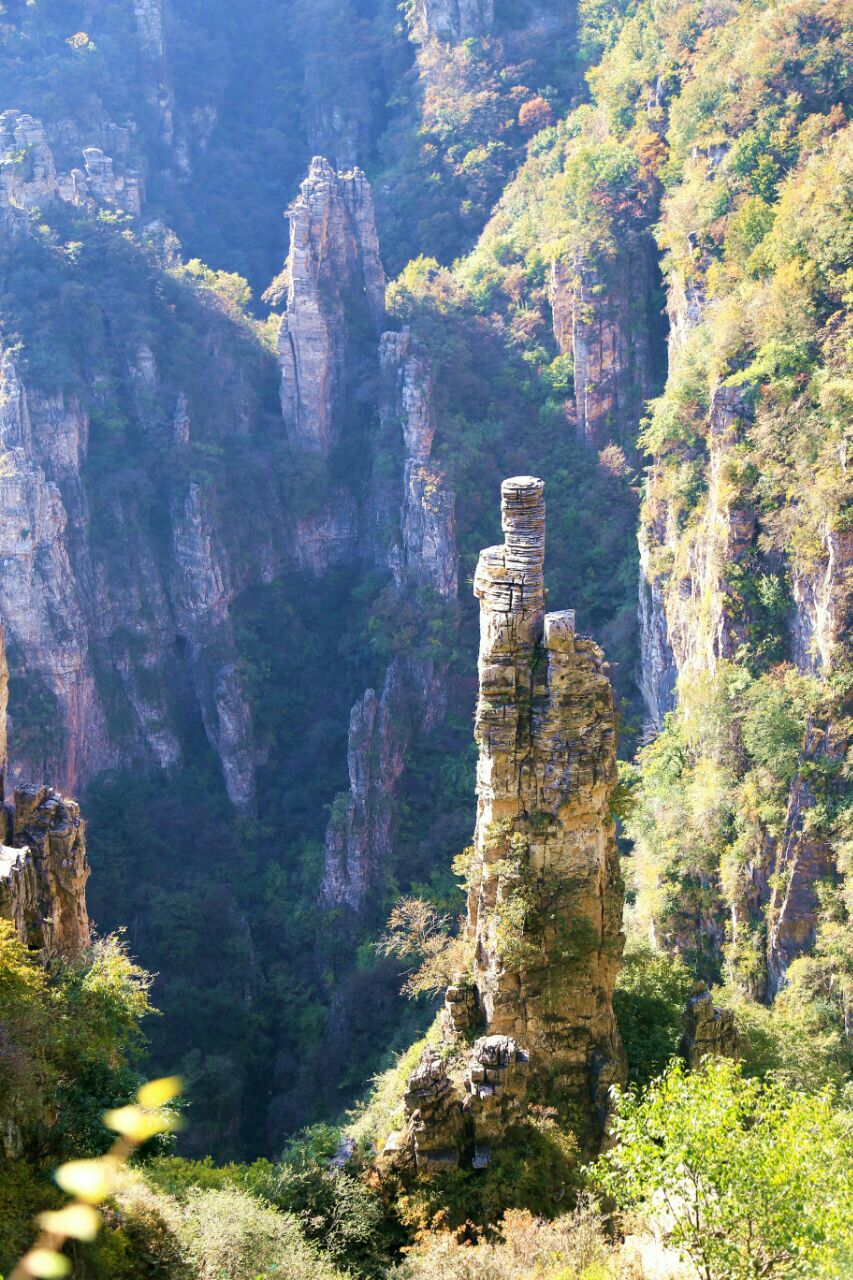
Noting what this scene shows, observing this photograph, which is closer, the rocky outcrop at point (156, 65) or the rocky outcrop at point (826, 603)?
the rocky outcrop at point (826, 603)

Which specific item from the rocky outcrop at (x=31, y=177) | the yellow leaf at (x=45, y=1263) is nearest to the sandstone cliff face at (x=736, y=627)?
the yellow leaf at (x=45, y=1263)

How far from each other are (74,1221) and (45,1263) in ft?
2.95

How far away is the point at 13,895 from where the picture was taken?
17.5 metres

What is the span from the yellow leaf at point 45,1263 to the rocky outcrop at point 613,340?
36.5 metres

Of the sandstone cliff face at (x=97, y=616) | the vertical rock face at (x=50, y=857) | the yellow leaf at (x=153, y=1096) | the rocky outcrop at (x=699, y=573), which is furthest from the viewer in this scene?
the sandstone cliff face at (x=97, y=616)

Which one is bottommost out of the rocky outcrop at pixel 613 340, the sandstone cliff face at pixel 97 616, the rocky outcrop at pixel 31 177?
the sandstone cliff face at pixel 97 616

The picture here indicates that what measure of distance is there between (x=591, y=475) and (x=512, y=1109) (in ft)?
102

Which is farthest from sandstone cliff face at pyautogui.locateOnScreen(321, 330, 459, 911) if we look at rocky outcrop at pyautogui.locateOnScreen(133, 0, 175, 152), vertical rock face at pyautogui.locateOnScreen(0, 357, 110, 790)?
rocky outcrop at pyautogui.locateOnScreen(133, 0, 175, 152)

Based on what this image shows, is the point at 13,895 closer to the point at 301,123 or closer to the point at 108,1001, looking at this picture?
the point at 108,1001

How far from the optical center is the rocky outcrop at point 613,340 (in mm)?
45188

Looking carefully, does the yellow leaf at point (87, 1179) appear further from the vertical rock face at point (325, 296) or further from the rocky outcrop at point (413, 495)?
the vertical rock face at point (325, 296)

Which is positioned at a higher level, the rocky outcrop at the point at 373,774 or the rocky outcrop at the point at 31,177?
the rocky outcrop at the point at 31,177

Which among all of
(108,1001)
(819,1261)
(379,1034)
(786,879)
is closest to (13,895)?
(108,1001)

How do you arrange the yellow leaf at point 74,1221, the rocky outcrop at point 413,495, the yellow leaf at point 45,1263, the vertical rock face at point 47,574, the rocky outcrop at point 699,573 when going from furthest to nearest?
the rocky outcrop at point 413,495 < the vertical rock face at point 47,574 < the rocky outcrop at point 699,573 < the yellow leaf at point 74,1221 < the yellow leaf at point 45,1263
